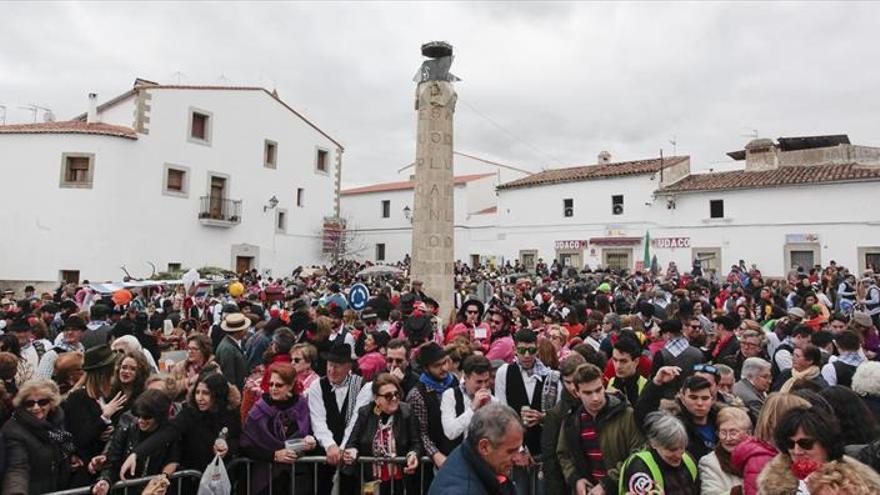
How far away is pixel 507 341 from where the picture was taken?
19.1 ft

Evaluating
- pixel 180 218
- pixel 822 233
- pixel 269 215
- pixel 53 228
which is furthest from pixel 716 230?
pixel 53 228

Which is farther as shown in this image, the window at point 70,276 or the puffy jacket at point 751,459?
the window at point 70,276

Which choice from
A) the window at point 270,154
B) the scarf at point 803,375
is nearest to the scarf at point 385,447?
the scarf at point 803,375

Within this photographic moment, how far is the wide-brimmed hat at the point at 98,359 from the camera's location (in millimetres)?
4061

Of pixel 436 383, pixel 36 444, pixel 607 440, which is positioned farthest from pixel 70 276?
pixel 607 440

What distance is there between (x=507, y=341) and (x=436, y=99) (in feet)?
20.5

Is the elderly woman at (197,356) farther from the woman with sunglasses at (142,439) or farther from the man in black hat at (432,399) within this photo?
the man in black hat at (432,399)

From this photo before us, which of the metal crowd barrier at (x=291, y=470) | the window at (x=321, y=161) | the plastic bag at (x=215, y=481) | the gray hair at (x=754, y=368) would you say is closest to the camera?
the plastic bag at (x=215, y=481)

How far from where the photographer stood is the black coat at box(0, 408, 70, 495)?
3.14 metres

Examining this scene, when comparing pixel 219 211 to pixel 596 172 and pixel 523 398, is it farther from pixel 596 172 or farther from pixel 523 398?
pixel 523 398

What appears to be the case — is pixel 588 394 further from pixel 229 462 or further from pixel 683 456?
pixel 229 462

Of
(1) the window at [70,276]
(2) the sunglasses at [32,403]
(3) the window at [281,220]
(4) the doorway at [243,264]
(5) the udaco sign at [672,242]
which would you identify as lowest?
(2) the sunglasses at [32,403]

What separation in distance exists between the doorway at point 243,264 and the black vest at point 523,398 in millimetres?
23476

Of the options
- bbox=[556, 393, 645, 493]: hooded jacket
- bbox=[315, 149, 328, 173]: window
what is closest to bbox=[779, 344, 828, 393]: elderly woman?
bbox=[556, 393, 645, 493]: hooded jacket
